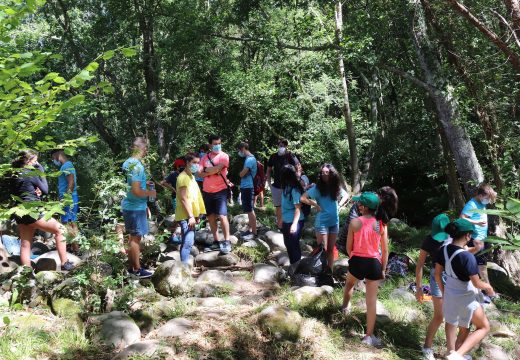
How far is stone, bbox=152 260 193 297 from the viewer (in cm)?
545

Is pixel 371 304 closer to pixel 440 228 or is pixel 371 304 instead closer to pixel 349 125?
pixel 440 228

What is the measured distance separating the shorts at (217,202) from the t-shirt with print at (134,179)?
1.48 metres

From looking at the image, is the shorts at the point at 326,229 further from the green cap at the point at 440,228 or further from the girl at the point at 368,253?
the green cap at the point at 440,228

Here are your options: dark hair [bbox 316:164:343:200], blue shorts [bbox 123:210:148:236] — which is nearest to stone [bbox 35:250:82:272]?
blue shorts [bbox 123:210:148:236]

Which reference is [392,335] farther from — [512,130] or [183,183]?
[512,130]

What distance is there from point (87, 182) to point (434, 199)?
11.6m

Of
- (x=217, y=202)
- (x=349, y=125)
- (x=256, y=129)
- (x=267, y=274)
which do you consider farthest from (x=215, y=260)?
(x=256, y=129)

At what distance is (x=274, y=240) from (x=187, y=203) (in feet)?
8.94

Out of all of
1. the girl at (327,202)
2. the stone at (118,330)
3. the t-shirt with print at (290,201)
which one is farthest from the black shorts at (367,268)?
the stone at (118,330)

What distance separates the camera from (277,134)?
1734cm

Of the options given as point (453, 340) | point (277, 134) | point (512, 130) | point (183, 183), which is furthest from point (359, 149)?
point (453, 340)

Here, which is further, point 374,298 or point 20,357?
point 374,298

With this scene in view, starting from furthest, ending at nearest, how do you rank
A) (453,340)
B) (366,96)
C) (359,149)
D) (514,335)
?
(366,96)
(359,149)
(514,335)
(453,340)

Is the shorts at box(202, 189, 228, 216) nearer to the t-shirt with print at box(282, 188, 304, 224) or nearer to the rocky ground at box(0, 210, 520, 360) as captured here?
the rocky ground at box(0, 210, 520, 360)
